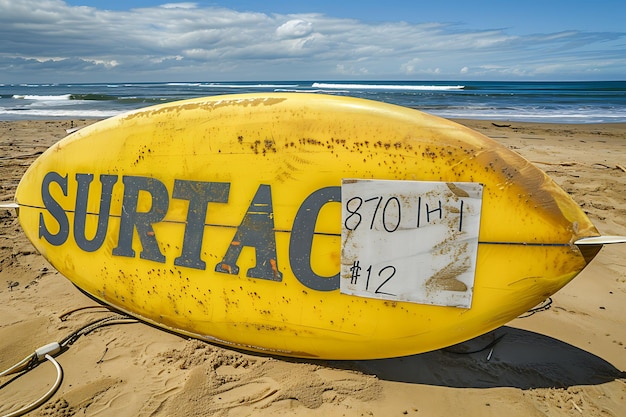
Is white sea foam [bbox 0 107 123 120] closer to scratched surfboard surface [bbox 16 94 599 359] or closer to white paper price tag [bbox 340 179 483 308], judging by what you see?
scratched surfboard surface [bbox 16 94 599 359]

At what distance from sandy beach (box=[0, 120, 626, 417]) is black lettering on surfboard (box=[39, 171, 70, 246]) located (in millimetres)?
464

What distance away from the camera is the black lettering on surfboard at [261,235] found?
6.59 feet

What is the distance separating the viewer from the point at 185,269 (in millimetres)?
2174

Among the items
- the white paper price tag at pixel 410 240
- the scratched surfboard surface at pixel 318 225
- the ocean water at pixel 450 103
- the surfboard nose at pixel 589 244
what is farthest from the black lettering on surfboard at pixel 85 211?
the ocean water at pixel 450 103

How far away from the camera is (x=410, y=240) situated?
1.85 m

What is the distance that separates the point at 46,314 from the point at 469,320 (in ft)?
7.96

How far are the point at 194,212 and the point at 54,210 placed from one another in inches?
39.6

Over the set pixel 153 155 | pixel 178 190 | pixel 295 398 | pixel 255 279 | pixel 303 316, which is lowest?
pixel 295 398

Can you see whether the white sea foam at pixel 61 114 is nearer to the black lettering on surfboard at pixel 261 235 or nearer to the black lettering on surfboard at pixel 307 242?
the black lettering on surfboard at pixel 261 235

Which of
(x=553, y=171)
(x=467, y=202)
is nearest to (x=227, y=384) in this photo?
(x=467, y=202)

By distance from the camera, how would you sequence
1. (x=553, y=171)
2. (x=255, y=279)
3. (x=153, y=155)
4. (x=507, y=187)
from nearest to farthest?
(x=507, y=187) → (x=255, y=279) → (x=153, y=155) → (x=553, y=171)

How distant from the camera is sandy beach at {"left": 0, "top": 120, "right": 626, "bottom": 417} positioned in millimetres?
1852

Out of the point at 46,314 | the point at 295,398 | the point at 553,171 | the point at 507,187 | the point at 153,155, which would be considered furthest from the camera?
the point at 553,171

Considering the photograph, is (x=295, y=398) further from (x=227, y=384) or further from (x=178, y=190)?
(x=178, y=190)
